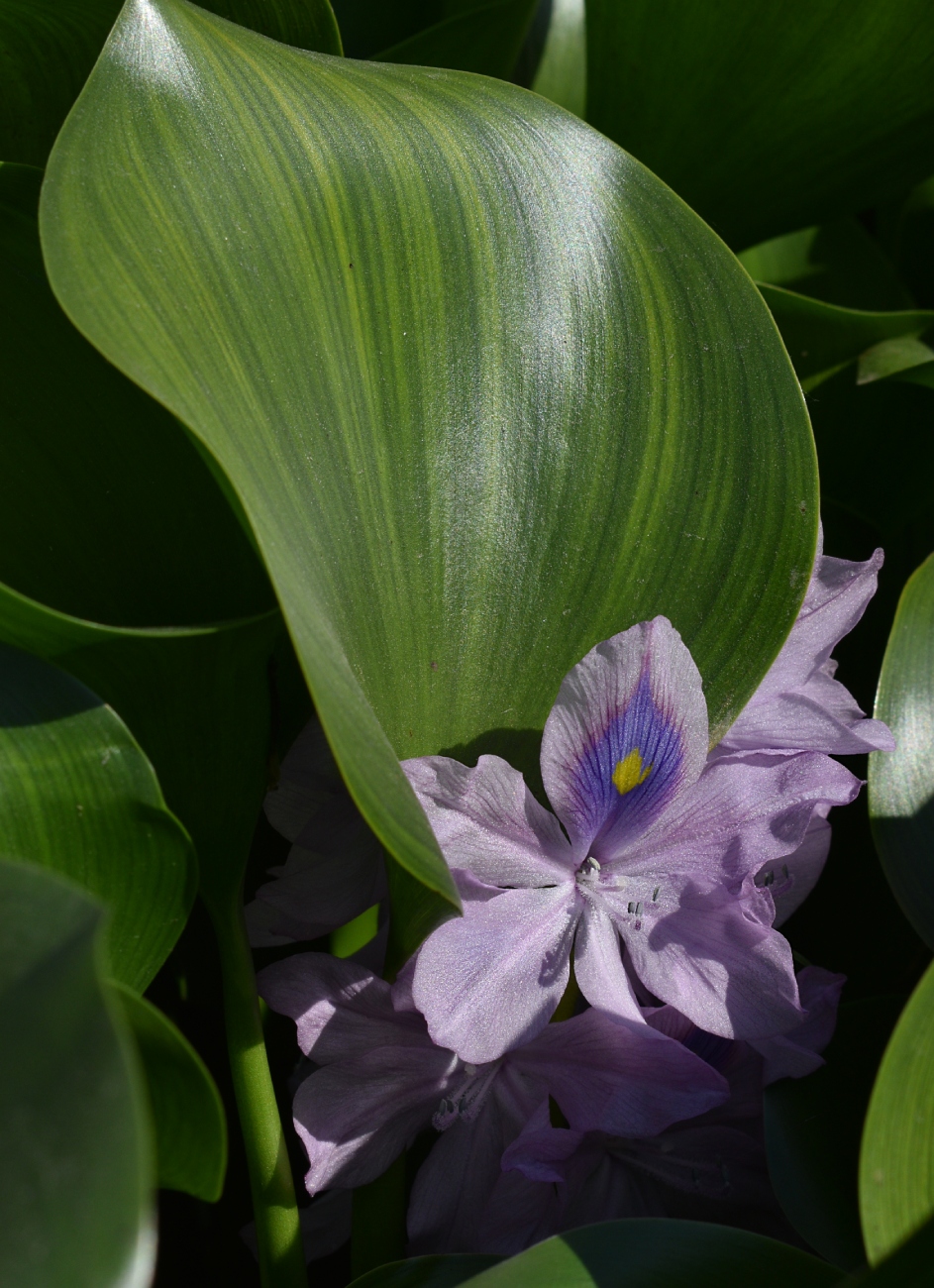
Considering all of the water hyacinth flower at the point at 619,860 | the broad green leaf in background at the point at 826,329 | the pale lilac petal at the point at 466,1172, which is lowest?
the pale lilac petal at the point at 466,1172

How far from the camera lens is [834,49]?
704 mm

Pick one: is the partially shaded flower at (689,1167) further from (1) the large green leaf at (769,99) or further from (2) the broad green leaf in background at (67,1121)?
(1) the large green leaf at (769,99)

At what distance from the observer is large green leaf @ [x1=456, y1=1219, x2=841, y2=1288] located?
370mm

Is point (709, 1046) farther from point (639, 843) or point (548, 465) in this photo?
point (548, 465)

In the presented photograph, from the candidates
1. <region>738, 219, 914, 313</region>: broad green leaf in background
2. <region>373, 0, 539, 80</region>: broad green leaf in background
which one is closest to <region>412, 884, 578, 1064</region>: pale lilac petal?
<region>373, 0, 539, 80</region>: broad green leaf in background

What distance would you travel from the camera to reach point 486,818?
426 mm

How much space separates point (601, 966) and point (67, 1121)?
27 centimetres

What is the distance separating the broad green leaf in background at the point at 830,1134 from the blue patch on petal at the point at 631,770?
147mm

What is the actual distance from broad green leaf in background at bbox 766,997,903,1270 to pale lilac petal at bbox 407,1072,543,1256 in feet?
0.38

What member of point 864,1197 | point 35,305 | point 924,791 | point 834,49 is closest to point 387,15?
point 834,49

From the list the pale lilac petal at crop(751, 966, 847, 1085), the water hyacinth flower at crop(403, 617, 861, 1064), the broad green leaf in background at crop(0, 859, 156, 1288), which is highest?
the broad green leaf in background at crop(0, 859, 156, 1288)

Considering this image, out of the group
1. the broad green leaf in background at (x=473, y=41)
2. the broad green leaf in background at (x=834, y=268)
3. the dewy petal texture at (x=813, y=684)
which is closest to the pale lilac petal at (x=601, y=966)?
the dewy petal texture at (x=813, y=684)

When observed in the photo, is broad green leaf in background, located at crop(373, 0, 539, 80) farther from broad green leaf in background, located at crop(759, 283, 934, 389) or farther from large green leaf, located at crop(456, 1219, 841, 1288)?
large green leaf, located at crop(456, 1219, 841, 1288)

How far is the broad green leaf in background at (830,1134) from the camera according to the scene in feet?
1.48
